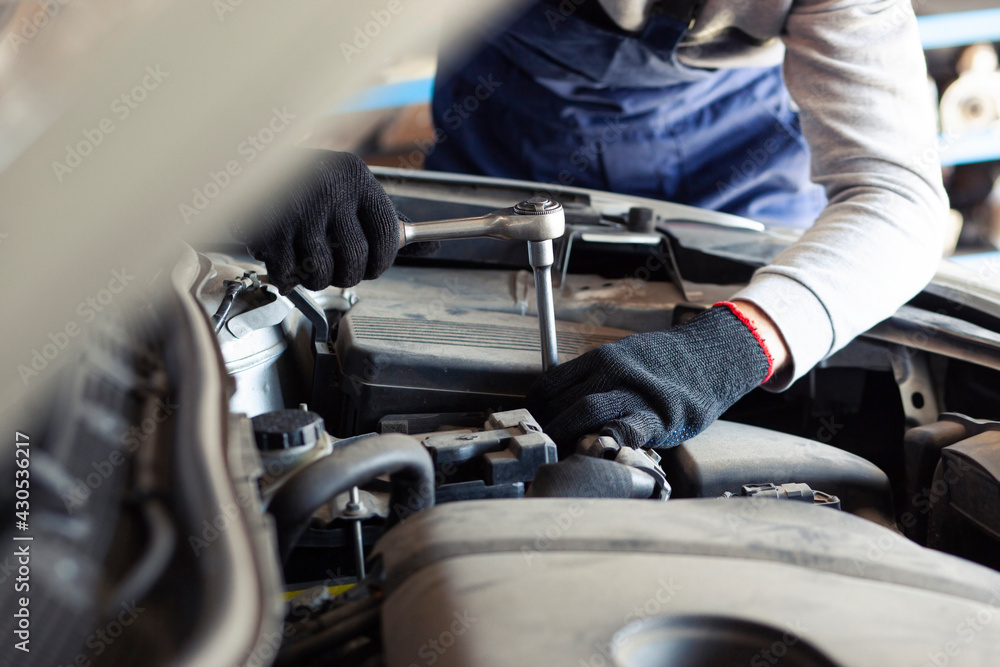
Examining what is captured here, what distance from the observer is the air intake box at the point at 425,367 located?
2.92ft

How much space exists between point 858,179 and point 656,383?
53 cm

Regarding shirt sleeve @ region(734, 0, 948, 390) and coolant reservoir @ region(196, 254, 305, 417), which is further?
shirt sleeve @ region(734, 0, 948, 390)

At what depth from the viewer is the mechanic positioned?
2.83 ft

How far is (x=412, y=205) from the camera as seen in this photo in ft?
3.99

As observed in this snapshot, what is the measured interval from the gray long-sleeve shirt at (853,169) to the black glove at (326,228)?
1.61 ft

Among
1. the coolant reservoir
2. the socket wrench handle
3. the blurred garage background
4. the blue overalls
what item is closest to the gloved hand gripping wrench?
the socket wrench handle

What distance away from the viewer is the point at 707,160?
1777 mm

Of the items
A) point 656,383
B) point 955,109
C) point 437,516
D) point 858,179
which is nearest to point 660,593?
point 437,516

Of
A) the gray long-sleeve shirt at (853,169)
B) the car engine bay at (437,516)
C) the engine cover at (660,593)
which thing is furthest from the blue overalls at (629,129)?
the engine cover at (660,593)

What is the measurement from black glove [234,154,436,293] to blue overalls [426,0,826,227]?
0.82m

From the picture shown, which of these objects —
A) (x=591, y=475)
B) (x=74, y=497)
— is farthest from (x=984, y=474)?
(x=74, y=497)

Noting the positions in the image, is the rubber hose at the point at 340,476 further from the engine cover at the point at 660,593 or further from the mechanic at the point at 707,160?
the mechanic at the point at 707,160

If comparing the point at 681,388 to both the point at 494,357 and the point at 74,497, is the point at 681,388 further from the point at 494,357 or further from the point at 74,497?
the point at 74,497

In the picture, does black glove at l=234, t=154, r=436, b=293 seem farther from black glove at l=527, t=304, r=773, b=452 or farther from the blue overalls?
the blue overalls
